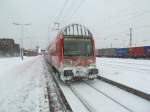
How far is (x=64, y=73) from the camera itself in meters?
11.6

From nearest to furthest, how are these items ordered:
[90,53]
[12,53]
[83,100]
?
[83,100]
[90,53]
[12,53]

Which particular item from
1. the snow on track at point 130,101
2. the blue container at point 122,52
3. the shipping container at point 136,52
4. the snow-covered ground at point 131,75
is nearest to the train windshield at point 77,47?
the snow-covered ground at point 131,75

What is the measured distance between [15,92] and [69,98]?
292 centimetres

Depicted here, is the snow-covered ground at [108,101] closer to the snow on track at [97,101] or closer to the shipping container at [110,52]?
the snow on track at [97,101]

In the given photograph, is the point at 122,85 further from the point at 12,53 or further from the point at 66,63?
the point at 12,53

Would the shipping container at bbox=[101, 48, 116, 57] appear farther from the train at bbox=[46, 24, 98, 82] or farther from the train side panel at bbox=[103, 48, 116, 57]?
the train at bbox=[46, 24, 98, 82]

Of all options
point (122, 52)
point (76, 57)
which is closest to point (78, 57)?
point (76, 57)

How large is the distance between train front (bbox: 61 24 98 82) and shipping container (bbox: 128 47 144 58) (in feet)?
101

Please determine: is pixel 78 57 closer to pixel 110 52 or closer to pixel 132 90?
pixel 132 90

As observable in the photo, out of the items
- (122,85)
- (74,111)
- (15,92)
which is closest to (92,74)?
(122,85)

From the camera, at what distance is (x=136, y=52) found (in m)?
43.0

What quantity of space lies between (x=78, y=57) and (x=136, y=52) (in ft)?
110

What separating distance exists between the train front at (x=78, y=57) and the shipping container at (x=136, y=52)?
30.9 metres

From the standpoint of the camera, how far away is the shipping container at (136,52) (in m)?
41.3
